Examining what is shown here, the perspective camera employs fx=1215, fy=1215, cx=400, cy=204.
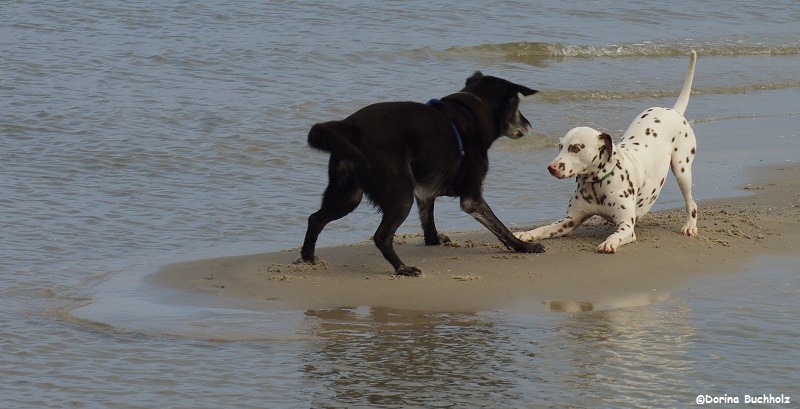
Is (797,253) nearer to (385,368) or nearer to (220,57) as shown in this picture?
(385,368)

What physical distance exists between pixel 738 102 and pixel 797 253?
7700 millimetres

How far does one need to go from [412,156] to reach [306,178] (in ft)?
10.5

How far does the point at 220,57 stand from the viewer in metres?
15.8

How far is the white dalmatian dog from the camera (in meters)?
7.98

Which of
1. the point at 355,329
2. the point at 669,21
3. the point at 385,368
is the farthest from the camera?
the point at 669,21

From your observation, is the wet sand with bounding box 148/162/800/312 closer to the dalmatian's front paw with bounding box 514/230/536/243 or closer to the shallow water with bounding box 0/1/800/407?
the dalmatian's front paw with bounding box 514/230/536/243

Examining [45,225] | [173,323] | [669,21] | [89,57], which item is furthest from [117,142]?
[669,21]

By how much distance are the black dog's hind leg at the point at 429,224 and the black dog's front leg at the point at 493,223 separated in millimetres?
244

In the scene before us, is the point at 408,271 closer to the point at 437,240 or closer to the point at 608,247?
the point at 437,240

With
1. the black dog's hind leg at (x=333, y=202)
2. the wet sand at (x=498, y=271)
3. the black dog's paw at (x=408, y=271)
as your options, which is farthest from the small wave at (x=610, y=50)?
the black dog's paw at (x=408, y=271)

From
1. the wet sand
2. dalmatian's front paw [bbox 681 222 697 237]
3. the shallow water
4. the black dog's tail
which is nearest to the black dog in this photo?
the black dog's tail

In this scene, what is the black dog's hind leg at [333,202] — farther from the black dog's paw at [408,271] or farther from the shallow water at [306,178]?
the shallow water at [306,178]

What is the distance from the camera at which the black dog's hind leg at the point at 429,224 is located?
7.96 metres

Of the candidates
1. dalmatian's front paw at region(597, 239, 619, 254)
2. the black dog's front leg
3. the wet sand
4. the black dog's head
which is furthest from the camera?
the black dog's head
